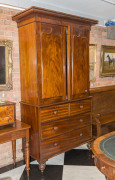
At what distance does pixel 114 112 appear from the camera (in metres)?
5.20

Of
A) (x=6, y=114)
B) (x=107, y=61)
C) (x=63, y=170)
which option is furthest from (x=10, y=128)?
(x=107, y=61)

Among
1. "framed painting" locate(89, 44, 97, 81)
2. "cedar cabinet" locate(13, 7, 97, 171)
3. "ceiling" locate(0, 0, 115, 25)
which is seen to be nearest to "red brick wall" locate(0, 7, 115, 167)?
"cedar cabinet" locate(13, 7, 97, 171)

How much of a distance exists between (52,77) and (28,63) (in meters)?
0.47

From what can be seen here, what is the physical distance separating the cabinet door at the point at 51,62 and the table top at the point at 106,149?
127cm

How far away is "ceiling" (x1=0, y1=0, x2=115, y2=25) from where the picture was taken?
350 cm

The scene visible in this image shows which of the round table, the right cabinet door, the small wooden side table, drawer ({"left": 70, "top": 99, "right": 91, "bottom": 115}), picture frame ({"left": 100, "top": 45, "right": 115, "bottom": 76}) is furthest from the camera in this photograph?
picture frame ({"left": 100, "top": 45, "right": 115, "bottom": 76})

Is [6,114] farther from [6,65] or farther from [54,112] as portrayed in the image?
[6,65]

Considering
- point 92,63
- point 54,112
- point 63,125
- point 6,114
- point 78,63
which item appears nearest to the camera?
point 6,114

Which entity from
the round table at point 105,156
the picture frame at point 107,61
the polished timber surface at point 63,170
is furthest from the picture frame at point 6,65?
the picture frame at point 107,61

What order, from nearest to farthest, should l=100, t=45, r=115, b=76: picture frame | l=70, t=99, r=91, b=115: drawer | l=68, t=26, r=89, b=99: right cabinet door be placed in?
l=68, t=26, r=89, b=99: right cabinet door < l=70, t=99, r=91, b=115: drawer < l=100, t=45, r=115, b=76: picture frame

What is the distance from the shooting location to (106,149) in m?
1.95

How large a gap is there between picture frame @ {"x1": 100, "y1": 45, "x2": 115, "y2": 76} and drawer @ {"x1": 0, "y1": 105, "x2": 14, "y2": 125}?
2937mm

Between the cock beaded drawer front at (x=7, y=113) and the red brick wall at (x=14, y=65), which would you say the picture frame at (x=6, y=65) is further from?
the cock beaded drawer front at (x=7, y=113)

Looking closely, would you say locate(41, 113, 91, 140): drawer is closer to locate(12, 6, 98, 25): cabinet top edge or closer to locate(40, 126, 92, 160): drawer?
locate(40, 126, 92, 160): drawer
